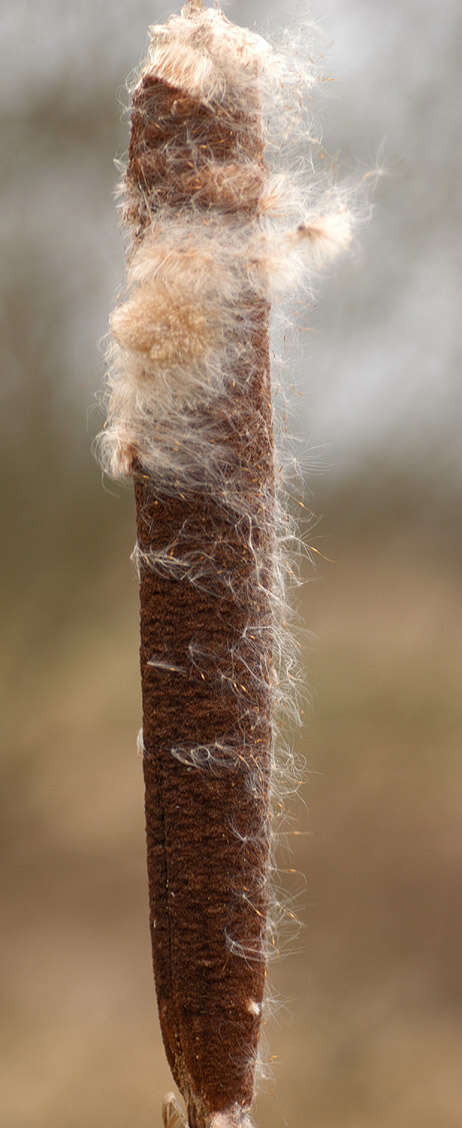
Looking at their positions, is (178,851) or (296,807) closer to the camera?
(178,851)

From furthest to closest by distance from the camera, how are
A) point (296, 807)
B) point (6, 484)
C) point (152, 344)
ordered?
point (6, 484), point (296, 807), point (152, 344)

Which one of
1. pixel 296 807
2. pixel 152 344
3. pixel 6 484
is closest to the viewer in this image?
pixel 152 344

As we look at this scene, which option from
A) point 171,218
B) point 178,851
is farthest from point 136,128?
point 178,851

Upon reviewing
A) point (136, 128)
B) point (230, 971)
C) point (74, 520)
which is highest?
point (136, 128)

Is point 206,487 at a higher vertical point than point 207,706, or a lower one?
A: higher

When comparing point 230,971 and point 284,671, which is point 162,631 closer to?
point 284,671
